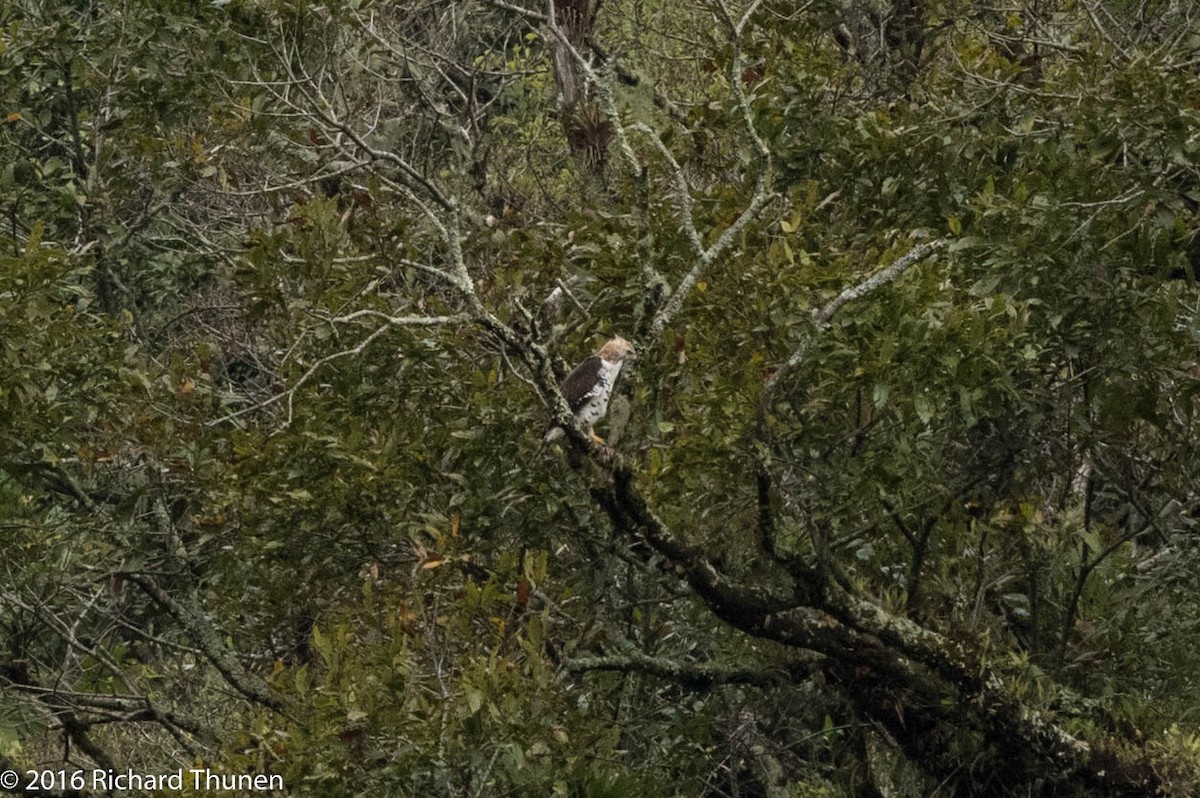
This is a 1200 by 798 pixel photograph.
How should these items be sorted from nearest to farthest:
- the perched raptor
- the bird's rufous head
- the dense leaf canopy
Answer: the dense leaf canopy < the bird's rufous head < the perched raptor

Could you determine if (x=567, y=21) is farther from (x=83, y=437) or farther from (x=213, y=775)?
(x=213, y=775)

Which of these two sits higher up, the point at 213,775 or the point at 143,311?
the point at 213,775

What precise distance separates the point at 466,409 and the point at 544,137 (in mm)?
6114

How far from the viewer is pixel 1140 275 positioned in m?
6.36

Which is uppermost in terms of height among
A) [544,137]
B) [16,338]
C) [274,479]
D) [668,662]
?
[16,338]

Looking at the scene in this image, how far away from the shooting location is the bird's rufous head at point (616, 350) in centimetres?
593

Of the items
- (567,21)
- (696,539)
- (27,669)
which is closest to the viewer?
(696,539)

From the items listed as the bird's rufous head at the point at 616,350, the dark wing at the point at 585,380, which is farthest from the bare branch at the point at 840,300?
the dark wing at the point at 585,380

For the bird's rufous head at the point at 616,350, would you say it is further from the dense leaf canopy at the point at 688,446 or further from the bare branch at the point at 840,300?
the bare branch at the point at 840,300

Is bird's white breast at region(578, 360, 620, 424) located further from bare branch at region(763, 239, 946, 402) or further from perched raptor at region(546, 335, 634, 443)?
bare branch at region(763, 239, 946, 402)

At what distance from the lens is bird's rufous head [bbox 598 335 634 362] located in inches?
233

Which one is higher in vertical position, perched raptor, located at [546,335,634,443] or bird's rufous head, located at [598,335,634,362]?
bird's rufous head, located at [598,335,634,362]

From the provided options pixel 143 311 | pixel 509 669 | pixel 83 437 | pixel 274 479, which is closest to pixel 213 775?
pixel 509 669

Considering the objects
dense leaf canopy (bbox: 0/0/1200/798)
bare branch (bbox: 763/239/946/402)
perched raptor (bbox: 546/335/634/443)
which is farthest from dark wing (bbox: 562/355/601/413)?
bare branch (bbox: 763/239/946/402)
